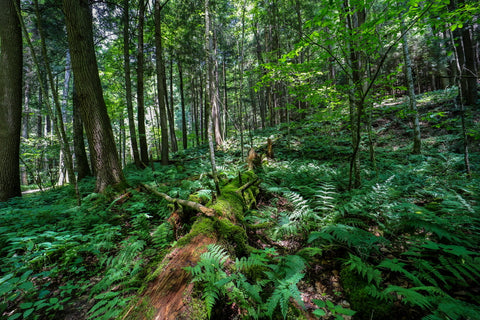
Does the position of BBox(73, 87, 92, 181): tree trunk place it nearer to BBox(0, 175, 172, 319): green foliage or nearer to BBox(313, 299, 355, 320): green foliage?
BBox(0, 175, 172, 319): green foliage

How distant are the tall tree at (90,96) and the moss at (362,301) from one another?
5816 mm

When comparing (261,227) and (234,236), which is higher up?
(234,236)

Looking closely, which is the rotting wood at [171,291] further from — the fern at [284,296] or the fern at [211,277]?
the fern at [284,296]

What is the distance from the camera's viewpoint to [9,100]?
19.1 feet

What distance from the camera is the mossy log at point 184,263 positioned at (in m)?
1.59

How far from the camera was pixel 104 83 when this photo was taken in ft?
57.5

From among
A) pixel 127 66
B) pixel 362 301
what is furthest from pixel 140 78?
pixel 362 301

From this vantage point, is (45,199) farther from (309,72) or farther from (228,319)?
(309,72)

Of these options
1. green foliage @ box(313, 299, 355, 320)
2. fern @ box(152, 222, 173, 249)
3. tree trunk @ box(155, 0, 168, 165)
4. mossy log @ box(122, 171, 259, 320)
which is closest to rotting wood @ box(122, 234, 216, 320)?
mossy log @ box(122, 171, 259, 320)

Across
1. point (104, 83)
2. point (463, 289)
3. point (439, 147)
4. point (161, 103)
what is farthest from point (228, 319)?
point (104, 83)

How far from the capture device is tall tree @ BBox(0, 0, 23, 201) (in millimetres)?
5620

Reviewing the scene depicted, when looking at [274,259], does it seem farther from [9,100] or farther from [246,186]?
[9,100]

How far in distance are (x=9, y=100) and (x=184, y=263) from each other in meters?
8.12

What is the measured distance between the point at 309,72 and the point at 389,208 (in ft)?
15.1
